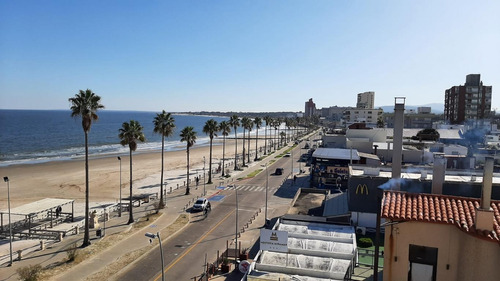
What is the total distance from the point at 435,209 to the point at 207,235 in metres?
25.8

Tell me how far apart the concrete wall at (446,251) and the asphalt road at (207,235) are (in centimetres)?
1691

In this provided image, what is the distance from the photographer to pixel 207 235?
115ft

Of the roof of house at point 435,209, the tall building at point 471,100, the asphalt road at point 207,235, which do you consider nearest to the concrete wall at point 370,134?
the asphalt road at point 207,235

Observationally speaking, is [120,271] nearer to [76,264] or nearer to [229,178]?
[76,264]

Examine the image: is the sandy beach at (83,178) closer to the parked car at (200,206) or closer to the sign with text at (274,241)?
the parked car at (200,206)

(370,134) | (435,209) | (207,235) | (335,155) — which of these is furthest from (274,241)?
(370,134)

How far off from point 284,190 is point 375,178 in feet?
78.2

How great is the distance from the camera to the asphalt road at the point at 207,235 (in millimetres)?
26806

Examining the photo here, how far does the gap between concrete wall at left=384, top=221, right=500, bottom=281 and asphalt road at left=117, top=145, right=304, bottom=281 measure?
16912 mm

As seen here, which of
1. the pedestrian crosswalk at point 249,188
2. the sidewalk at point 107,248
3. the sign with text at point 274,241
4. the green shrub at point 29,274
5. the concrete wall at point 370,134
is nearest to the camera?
the sign with text at point 274,241

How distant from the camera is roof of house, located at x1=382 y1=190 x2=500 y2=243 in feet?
40.8

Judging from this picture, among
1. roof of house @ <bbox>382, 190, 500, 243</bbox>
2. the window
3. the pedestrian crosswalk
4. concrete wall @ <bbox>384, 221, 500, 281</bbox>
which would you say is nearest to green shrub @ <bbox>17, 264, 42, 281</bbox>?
concrete wall @ <bbox>384, 221, 500, 281</bbox>

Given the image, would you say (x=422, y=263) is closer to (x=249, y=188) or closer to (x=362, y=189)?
(x=362, y=189)

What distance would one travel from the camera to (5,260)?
93.1 feet
